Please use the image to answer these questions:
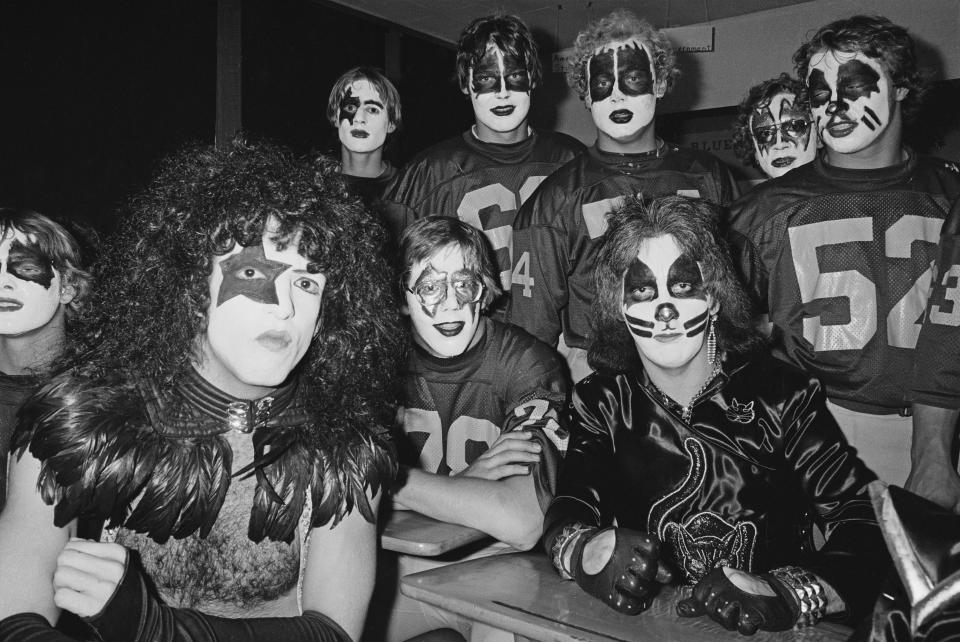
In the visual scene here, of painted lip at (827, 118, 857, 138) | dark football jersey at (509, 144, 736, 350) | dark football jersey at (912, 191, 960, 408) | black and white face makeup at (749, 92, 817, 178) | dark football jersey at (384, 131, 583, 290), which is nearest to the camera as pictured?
dark football jersey at (912, 191, 960, 408)

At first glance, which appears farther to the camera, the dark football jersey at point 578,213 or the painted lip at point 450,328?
the dark football jersey at point 578,213

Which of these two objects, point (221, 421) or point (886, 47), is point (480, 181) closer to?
point (886, 47)

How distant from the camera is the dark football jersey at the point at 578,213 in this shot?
3.41m

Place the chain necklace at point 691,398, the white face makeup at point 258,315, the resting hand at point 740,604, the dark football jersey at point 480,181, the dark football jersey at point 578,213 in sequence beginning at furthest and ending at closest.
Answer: the dark football jersey at point 480,181
the dark football jersey at point 578,213
the chain necklace at point 691,398
the white face makeup at point 258,315
the resting hand at point 740,604

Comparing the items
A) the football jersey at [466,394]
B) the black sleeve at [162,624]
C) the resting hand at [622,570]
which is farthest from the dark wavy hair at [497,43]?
the black sleeve at [162,624]

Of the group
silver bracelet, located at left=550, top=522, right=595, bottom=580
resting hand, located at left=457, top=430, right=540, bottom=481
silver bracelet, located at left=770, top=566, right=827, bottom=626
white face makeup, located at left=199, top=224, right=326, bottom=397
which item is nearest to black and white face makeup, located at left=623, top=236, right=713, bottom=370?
resting hand, located at left=457, top=430, right=540, bottom=481

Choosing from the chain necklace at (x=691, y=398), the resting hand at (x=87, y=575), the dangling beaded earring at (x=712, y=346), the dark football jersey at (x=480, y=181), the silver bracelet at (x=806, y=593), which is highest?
the dark football jersey at (x=480, y=181)

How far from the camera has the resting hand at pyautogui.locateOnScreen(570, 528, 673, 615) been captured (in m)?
1.62

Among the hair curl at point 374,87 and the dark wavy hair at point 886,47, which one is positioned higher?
the hair curl at point 374,87

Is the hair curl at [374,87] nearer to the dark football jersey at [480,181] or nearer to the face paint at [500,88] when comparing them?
the dark football jersey at [480,181]

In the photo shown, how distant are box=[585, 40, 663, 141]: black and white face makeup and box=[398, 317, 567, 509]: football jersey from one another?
114 centimetres

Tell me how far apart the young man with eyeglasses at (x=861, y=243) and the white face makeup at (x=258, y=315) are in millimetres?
1916

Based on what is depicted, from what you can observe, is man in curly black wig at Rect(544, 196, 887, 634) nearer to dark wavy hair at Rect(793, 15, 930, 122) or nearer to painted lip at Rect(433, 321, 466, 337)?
painted lip at Rect(433, 321, 466, 337)

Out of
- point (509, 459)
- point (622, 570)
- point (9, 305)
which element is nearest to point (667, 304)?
point (509, 459)
